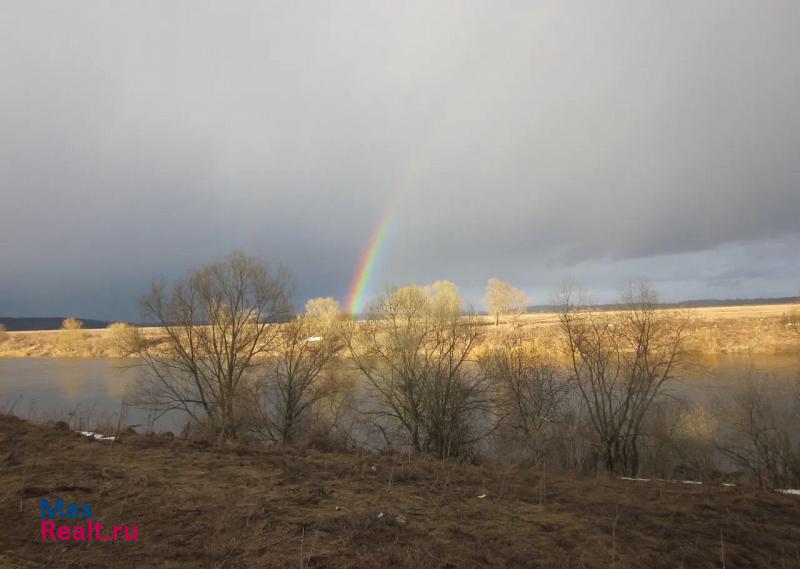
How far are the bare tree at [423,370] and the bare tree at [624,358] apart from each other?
481cm

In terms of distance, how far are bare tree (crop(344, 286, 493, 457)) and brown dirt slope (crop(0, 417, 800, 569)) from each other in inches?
463

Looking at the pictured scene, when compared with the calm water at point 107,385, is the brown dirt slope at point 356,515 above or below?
above

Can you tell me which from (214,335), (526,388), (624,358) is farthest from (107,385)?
(624,358)

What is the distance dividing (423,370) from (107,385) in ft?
89.5

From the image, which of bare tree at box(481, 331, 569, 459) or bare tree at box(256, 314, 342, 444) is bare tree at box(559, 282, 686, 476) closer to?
bare tree at box(481, 331, 569, 459)

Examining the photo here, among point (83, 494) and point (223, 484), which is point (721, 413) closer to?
point (223, 484)

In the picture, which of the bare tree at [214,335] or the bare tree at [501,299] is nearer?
the bare tree at [214,335]

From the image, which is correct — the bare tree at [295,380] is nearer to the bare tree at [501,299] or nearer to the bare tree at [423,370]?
the bare tree at [423,370]

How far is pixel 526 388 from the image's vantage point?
2016cm

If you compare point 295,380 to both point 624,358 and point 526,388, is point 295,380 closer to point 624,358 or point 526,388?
point 526,388

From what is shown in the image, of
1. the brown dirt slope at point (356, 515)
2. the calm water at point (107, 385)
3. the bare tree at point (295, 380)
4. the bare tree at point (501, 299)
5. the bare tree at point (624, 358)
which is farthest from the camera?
the bare tree at point (501, 299)

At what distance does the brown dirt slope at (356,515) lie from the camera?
14.6 ft

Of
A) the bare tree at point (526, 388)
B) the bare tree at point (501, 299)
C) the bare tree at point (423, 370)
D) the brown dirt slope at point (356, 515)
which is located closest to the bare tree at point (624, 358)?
the bare tree at point (526, 388)

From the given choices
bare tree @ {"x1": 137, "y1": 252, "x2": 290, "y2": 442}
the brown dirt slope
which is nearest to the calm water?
bare tree @ {"x1": 137, "y1": 252, "x2": 290, "y2": 442}
